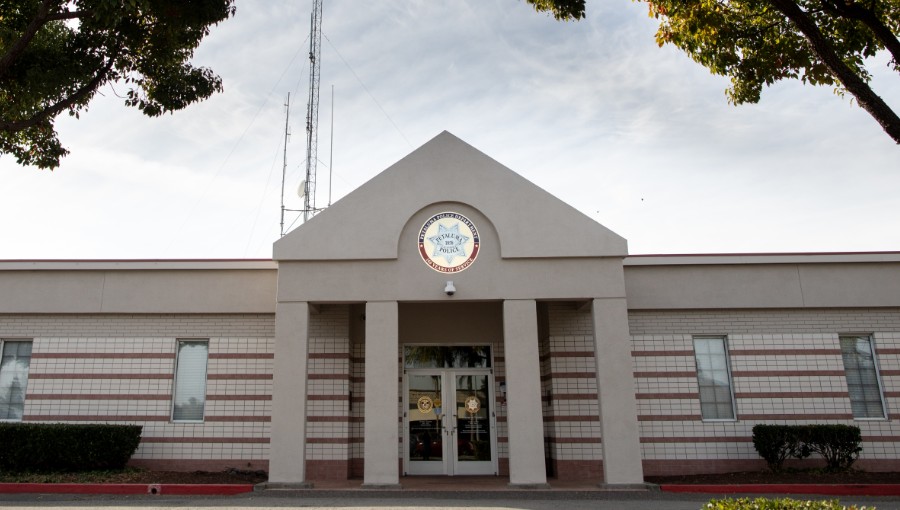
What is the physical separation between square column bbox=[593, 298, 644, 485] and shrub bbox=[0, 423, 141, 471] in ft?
30.4

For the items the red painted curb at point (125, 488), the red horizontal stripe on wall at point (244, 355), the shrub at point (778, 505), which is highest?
the red horizontal stripe on wall at point (244, 355)

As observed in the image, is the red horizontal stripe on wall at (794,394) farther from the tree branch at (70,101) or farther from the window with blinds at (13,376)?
the window with blinds at (13,376)

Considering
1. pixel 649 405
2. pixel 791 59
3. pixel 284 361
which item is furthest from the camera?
pixel 649 405

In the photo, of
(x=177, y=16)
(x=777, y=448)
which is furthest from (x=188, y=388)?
(x=777, y=448)

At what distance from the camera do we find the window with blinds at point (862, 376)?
1498 centimetres

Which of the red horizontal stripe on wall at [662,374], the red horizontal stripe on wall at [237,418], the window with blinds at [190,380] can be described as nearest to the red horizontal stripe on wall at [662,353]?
the red horizontal stripe on wall at [662,374]

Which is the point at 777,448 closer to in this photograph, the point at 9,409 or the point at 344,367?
the point at 344,367

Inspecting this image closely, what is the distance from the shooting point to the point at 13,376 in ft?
50.4

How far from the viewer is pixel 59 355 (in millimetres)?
15312

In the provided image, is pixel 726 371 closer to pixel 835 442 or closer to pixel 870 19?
pixel 835 442

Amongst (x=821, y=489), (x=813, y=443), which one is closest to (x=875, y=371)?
(x=813, y=443)

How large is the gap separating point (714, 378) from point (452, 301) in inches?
236

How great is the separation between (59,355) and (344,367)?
6.12 m

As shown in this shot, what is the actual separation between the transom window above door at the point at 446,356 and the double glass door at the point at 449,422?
0.45 ft
